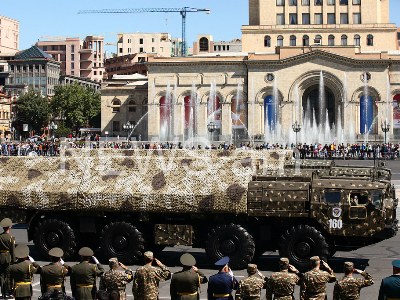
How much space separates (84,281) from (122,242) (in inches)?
258

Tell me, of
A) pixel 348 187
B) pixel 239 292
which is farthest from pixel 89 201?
pixel 239 292

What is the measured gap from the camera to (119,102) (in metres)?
106

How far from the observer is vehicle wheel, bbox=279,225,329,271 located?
2030 centimetres

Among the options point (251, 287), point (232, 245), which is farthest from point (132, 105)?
point (251, 287)

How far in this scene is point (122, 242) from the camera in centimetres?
2178

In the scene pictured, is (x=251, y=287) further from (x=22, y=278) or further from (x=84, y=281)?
(x=22, y=278)

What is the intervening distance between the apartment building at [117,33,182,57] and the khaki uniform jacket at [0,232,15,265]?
175m

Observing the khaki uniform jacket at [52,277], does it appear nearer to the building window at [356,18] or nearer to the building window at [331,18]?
the building window at [331,18]

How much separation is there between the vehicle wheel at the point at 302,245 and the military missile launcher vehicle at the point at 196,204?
24 mm

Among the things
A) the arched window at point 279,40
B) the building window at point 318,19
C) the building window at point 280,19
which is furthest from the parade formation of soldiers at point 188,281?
the building window at point 318,19

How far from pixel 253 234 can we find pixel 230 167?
6.11 feet

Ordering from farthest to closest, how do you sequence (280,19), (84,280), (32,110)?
(32,110), (280,19), (84,280)

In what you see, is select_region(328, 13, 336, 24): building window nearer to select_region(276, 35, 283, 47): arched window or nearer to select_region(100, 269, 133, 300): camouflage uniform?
select_region(276, 35, 283, 47): arched window

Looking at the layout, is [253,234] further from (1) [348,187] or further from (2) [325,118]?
(2) [325,118]
